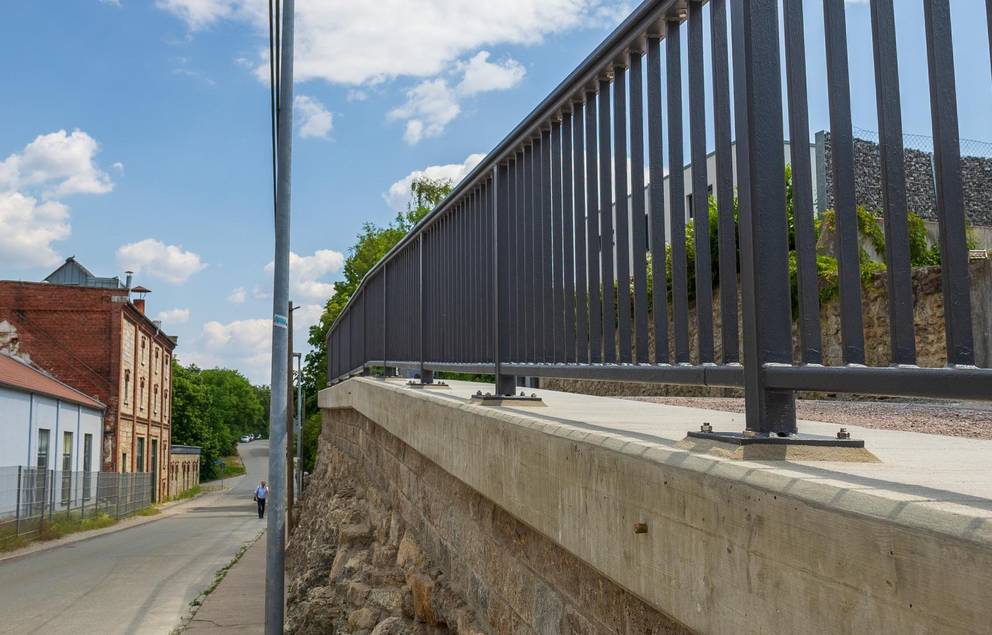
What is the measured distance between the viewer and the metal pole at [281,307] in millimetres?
10891

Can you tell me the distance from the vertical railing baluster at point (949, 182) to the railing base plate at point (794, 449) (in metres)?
0.49

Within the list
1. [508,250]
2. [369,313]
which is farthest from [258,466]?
[508,250]

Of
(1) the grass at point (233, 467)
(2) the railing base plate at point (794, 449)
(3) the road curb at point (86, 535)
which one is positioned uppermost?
(2) the railing base plate at point (794, 449)

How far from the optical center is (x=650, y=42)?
277 cm

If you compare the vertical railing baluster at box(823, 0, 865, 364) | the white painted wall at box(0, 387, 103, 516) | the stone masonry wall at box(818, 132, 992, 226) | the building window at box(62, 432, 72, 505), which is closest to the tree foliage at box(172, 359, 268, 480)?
the white painted wall at box(0, 387, 103, 516)

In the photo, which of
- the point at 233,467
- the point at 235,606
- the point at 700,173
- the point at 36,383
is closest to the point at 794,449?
the point at 700,173

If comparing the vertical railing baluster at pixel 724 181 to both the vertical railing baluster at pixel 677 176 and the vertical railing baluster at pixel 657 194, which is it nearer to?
the vertical railing baluster at pixel 677 176

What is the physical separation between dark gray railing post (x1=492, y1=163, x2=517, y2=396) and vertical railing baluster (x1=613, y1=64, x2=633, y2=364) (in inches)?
55.8

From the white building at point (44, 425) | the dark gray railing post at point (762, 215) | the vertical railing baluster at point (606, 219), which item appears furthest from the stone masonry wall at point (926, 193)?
the white building at point (44, 425)

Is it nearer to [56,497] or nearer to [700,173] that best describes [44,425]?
[56,497]

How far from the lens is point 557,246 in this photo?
3680 millimetres

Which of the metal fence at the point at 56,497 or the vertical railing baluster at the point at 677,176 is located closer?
the vertical railing baluster at the point at 677,176

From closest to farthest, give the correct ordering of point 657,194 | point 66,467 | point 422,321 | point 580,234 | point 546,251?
point 657,194 < point 580,234 < point 546,251 < point 422,321 < point 66,467

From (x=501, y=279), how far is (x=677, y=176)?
80.5 inches
